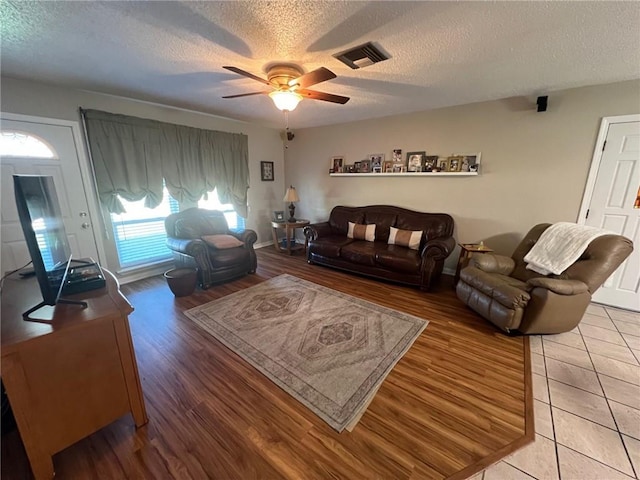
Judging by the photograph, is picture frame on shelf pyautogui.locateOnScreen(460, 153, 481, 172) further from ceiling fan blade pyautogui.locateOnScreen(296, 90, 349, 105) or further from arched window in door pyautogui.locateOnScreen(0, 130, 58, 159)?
arched window in door pyautogui.locateOnScreen(0, 130, 58, 159)

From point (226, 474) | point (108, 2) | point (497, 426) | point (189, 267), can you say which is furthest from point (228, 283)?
point (497, 426)

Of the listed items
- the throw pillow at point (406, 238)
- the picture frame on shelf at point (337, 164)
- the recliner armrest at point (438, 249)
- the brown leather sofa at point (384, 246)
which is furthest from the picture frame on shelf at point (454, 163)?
the picture frame on shelf at point (337, 164)

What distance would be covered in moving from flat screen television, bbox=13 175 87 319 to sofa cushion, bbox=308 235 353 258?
9.68 feet

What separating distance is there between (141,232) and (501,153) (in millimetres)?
5202

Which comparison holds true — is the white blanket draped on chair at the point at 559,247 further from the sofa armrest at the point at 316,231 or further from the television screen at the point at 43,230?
the television screen at the point at 43,230

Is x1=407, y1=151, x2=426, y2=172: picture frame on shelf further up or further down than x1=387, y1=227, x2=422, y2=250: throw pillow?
further up

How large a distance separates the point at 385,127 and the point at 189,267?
3.72 m

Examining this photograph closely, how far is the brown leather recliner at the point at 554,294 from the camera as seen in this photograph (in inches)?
84.7

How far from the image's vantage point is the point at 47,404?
117cm

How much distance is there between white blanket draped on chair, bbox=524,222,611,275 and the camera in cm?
234

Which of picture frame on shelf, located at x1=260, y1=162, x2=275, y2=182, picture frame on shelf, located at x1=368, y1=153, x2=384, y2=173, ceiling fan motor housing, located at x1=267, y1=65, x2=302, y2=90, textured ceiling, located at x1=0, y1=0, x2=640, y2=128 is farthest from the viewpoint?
picture frame on shelf, located at x1=260, y1=162, x2=275, y2=182

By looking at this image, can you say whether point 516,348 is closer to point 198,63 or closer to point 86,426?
point 86,426

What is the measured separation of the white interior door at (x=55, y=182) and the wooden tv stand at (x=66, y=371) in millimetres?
1828

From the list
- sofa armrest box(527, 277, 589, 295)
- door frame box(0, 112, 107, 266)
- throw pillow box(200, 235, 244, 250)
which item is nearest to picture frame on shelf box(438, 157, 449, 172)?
sofa armrest box(527, 277, 589, 295)
